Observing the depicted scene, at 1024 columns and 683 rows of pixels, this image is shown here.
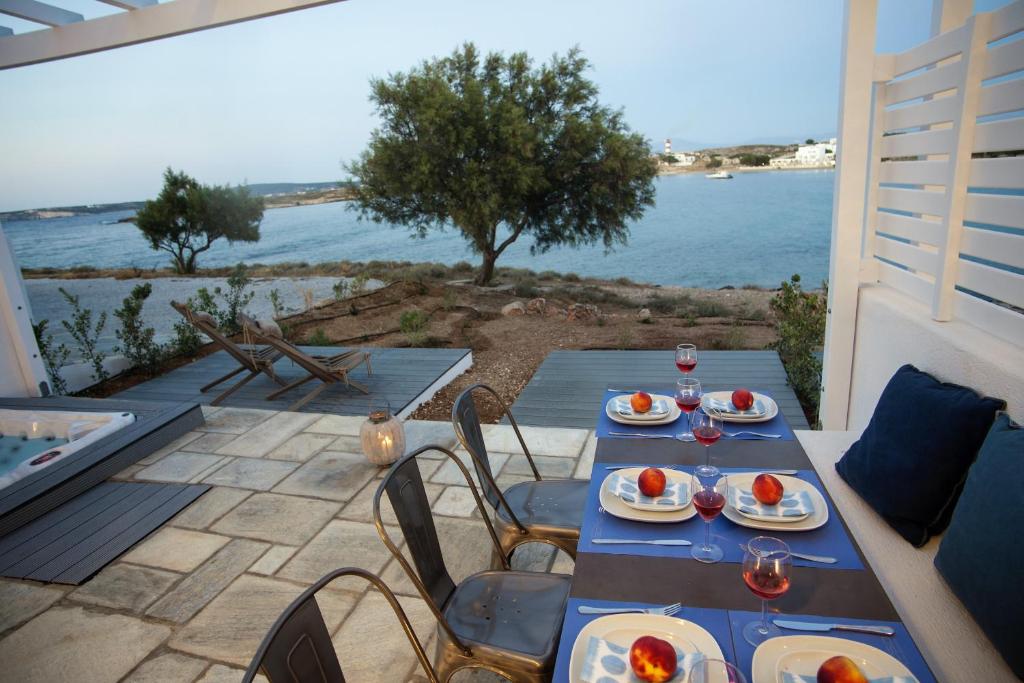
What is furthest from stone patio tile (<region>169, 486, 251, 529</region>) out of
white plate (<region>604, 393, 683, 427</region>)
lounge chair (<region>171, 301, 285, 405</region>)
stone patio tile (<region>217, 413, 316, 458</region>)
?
white plate (<region>604, 393, 683, 427</region>)

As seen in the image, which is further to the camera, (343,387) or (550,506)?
(343,387)

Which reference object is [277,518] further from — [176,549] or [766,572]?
[766,572]

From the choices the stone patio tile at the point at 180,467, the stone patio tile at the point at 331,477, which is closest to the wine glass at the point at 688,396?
the stone patio tile at the point at 331,477

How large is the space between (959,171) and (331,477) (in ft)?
11.3

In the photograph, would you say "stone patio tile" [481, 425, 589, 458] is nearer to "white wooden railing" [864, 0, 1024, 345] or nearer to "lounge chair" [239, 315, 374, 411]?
"lounge chair" [239, 315, 374, 411]

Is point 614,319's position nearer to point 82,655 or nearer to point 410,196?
point 410,196

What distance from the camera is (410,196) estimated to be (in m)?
10.4

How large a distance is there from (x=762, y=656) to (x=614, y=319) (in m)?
7.39

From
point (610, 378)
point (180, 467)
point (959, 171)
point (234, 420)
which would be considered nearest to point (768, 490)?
point (959, 171)

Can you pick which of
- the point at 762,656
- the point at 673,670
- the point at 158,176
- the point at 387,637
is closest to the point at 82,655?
the point at 387,637

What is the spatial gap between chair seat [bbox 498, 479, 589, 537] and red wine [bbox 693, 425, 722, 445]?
50 centimetres

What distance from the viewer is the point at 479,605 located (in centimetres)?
170

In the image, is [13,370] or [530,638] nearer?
[530,638]

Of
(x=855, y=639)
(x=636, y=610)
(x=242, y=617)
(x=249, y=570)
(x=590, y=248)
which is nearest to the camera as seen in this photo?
(x=855, y=639)
